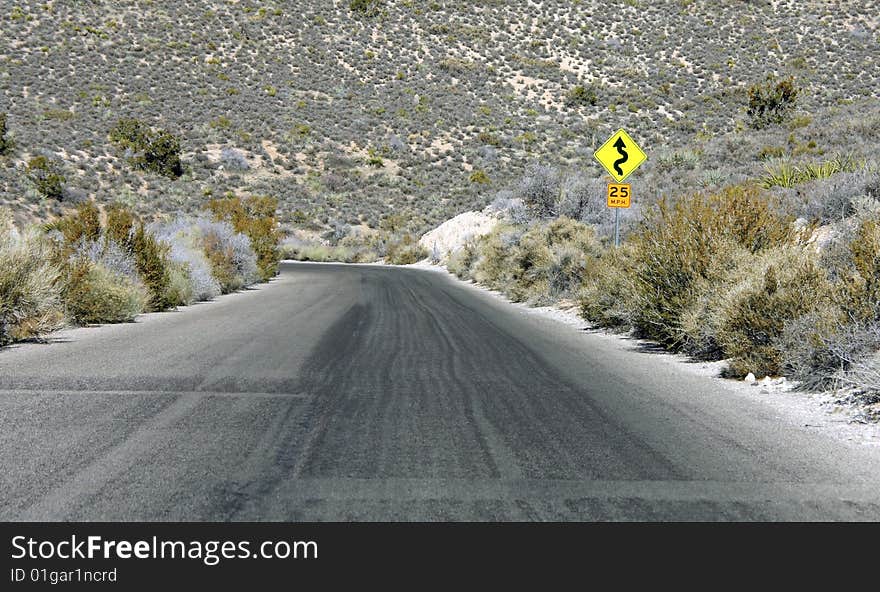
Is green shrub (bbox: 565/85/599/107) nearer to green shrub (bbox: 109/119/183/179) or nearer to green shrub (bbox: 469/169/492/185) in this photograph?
green shrub (bbox: 469/169/492/185)

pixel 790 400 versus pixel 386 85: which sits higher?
pixel 386 85

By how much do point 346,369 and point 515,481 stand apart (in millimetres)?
4866

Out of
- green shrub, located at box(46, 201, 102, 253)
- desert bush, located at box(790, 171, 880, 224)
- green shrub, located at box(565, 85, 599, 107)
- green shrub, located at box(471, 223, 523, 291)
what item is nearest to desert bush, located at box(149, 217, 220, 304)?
green shrub, located at box(46, 201, 102, 253)

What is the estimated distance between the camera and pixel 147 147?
56.8 metres

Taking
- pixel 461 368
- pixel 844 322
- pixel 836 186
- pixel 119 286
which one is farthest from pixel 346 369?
pixel 836 186

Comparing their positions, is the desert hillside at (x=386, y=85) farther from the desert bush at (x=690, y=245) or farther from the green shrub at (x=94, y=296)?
the desert bush at (x=690, y=245)

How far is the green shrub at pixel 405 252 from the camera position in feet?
166

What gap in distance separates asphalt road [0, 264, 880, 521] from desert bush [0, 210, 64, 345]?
1234 millimetres

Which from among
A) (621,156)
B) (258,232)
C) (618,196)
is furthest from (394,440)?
(258,232)

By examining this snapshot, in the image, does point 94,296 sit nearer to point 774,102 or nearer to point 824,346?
point 824,346

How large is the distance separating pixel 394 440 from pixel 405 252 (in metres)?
44.6

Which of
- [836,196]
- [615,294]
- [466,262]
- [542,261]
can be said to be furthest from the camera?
[466,262]

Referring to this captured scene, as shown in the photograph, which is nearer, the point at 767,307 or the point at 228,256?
the point at 767,307
